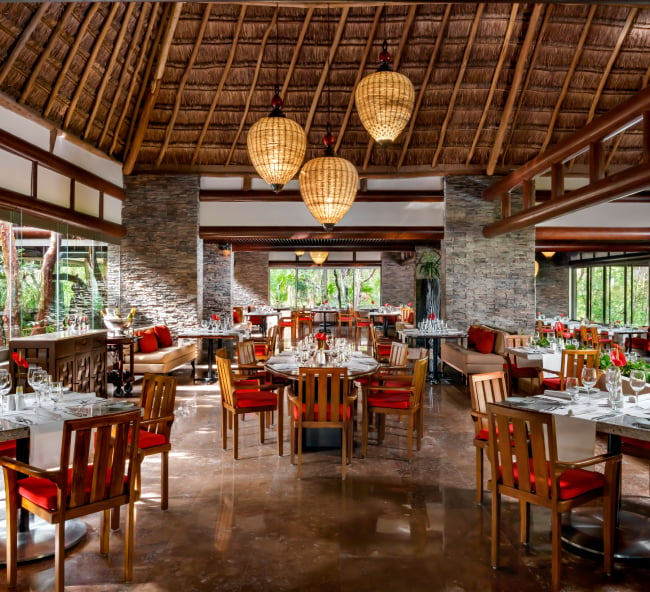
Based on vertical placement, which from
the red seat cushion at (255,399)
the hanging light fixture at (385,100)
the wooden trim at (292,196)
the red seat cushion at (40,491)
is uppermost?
the wooden trim at (292,196)

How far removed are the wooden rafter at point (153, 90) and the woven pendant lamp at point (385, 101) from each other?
14.5 feet

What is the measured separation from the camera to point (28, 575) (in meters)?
2.93

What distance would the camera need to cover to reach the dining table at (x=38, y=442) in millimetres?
3088

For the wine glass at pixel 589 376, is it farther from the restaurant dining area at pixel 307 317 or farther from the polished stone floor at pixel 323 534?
the polished stone floor at pixel 323 534

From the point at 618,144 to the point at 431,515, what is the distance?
8628mm

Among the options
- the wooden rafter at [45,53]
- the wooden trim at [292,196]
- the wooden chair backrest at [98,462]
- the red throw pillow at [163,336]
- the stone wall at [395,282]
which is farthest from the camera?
the stone wall at [395,282]

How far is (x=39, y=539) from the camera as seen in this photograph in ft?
10.9

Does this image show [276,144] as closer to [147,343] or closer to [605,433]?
[605,433]

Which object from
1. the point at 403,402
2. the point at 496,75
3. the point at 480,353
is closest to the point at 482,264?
the point at 480,353

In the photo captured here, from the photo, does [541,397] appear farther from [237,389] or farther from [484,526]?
[237,389]

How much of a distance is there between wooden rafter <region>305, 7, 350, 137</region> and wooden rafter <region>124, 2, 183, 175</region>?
2.36 m

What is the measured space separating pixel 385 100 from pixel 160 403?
3.19 metres

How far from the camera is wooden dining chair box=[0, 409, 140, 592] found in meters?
2.63

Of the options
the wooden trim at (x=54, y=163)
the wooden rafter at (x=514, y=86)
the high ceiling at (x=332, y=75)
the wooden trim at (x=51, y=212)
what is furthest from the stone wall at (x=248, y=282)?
the wooden rafter at (x=514, y=86)
